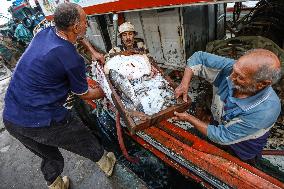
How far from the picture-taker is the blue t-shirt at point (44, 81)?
2.08m

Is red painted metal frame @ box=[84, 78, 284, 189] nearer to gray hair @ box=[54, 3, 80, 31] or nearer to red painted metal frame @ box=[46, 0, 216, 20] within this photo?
gray hair @ box=[54, 3, 80, 31]

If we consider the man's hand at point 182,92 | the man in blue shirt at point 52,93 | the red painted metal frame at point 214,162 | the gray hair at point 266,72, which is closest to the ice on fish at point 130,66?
the man in blue shirt at point 52,93

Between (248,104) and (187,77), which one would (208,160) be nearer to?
(248,104)

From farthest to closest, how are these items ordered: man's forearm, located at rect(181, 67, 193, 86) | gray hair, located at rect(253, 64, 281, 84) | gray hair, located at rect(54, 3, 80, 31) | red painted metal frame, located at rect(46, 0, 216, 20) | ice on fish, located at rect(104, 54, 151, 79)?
red painted metal frame, located at rect(46, 0, 216, 20)
ice on fish, located at rect(104, 54, 151, 79)
man's forearm, located at rect(181, 67, 193, 86)
gray hair, located at rect(54, 3, 80, 31)
gray hair, located at rect(253, 64, 281, 84)

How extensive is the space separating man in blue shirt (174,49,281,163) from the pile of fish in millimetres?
183

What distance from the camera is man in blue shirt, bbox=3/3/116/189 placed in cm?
209

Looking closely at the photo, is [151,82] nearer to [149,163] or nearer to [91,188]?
[149,163]

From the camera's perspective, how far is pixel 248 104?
187 cm

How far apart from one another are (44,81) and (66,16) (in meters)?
0.63

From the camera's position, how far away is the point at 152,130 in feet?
8.01

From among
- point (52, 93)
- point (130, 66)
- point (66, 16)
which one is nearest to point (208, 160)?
point (130, 66)

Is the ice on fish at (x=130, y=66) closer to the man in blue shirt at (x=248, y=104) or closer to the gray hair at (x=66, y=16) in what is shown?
the man in blue shirt at (x=248, y=104)

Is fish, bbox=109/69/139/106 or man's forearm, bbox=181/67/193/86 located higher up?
fish, bbox=109/69/139/106

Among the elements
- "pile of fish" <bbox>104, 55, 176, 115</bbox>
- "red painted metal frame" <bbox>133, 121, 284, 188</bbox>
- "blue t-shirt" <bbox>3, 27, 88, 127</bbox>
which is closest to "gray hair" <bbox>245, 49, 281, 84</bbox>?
"red painted metal frame" <bbox>133, 121, 284, 188</bbox>
